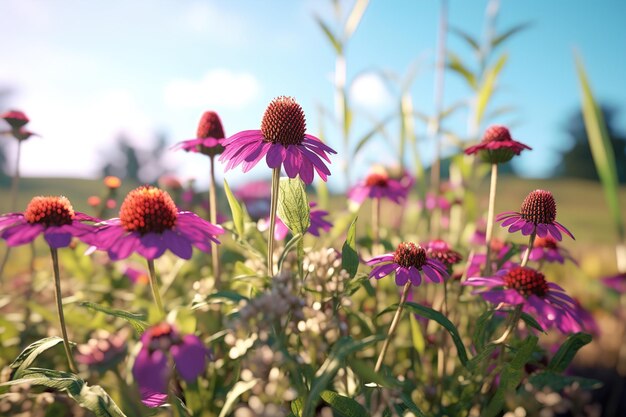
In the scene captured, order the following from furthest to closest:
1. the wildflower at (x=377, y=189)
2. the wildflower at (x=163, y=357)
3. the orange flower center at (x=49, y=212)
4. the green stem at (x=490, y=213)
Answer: the wildflower at (x=377, y=189) < the green stem at (x=490, y=213) < the orange flower center at (x=49, y=212) < the wildflower at (x=163, y=357)

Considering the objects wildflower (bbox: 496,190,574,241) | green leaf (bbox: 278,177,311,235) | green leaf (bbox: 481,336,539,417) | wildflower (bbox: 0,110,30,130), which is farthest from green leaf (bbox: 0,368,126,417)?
wildflower (bbox: 0,110,30,130)

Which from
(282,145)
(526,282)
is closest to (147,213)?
(282,145)

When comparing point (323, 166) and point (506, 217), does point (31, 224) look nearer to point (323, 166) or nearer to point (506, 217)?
point (323, 166)

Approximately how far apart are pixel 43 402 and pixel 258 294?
28.2 inches

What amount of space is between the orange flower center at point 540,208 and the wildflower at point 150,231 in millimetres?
702

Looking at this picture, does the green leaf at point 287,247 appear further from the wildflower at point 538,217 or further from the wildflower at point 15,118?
the wildflower at point 15,118

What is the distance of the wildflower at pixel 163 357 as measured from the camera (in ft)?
2.23

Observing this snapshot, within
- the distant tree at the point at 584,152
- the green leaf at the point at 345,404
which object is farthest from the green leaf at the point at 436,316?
the distant tree at the point at 584,152

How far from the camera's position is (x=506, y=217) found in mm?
1196

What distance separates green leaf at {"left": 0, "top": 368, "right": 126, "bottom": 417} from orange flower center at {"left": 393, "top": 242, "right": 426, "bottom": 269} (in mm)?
632

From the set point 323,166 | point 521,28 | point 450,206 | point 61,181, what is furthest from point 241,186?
point 61,181

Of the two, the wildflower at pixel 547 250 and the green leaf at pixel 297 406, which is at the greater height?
the wildflower at pixel 547 250

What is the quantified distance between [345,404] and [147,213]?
0.53m

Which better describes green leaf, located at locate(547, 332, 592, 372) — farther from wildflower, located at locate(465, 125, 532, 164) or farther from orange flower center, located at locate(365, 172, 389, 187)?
orange flower center, located at locate(365, 172, 389, 187)
